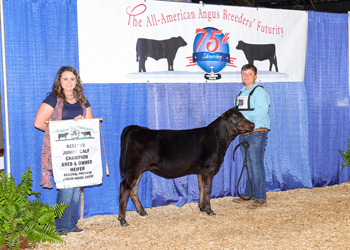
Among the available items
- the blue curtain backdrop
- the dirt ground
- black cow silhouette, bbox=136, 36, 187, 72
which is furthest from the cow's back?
black cow silhouette, bbox=136, 36, 187, 72

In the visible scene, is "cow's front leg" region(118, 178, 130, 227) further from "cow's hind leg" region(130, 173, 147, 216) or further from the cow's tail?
"cow's hind leg" region(130, 173, 147, 216)

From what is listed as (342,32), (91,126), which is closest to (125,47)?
(91,126)

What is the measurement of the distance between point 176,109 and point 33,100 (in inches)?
76.5

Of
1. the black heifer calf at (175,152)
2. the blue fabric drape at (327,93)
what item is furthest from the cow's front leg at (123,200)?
the blue fabric drape at (327,93)

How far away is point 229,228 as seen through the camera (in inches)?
153

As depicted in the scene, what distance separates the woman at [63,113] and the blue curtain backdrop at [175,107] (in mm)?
666

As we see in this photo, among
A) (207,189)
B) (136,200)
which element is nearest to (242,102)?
(207,189)

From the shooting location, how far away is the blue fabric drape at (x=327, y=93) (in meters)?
5.61

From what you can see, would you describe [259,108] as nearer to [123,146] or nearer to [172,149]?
[172,149]

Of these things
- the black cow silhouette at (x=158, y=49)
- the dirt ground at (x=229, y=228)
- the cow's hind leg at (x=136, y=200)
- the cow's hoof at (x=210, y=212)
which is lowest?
the dirt ground at (x=229, y=228)

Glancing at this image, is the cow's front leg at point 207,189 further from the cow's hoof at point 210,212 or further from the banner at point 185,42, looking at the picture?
the banner at point 185,42

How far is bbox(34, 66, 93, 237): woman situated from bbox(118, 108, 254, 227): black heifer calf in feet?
2.03

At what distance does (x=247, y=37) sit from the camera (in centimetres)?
513

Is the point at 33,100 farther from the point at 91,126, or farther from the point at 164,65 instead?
the point at 164,65
